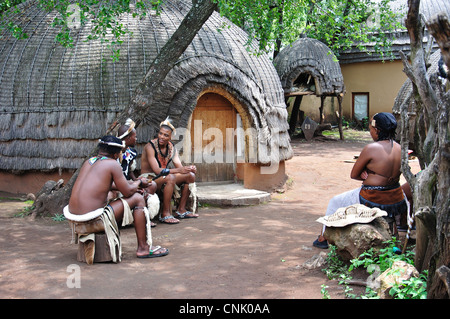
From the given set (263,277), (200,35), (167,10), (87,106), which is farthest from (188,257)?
(167,10)

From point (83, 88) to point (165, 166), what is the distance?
2.42 meters

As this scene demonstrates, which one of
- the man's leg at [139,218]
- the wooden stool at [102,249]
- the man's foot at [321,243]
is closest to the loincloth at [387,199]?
the man's foot at [321,243]

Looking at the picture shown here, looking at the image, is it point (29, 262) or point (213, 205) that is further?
point (213, 205)

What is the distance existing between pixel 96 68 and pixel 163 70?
6.56 ft

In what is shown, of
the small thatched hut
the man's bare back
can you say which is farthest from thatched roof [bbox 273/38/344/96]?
the man's bare back

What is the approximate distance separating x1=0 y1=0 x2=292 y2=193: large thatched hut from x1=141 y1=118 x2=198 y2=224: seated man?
105 cm

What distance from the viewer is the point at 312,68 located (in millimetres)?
16656

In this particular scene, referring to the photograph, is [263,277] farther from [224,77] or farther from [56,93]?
[56,93]

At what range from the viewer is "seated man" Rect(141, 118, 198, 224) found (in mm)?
7320

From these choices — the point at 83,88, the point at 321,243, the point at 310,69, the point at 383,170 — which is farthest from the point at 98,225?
the point at 310,69

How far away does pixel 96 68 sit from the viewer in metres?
8.80

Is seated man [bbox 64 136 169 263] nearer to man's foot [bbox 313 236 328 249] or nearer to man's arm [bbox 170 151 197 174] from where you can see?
man's arm [bbox 170 151 197 174]

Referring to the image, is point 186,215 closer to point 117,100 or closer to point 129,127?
point 129,127

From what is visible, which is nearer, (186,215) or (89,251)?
(89,251)
